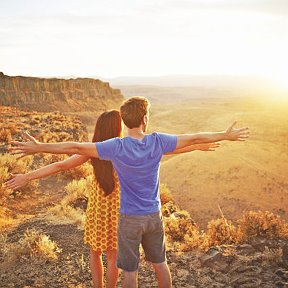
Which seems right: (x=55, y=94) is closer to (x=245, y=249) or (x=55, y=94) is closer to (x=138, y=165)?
(x=245, y=249)

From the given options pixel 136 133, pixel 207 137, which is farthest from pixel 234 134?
pixel 136 133

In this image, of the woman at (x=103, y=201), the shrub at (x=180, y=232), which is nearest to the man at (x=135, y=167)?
the woman at (x=103, y=201)

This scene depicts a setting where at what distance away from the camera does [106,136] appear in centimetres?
371

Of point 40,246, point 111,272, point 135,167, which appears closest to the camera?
point 135,167

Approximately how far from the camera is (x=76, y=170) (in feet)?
39.6

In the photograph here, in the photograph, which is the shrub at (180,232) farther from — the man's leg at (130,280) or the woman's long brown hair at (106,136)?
the man's leg at (130,280)

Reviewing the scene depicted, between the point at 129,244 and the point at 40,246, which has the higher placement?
the point at 129,244

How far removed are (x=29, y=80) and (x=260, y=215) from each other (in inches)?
2086

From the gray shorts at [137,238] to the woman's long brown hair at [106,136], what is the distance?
0.63m

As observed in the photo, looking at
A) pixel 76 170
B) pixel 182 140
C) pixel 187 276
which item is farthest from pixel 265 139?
pixel 182 140

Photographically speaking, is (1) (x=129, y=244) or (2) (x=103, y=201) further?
(2) (x=103, y=201)

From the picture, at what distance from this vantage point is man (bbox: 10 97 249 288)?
121 inches

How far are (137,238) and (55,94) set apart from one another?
189ft

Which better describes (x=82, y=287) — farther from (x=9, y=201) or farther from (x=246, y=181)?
(x=246, y=181)
